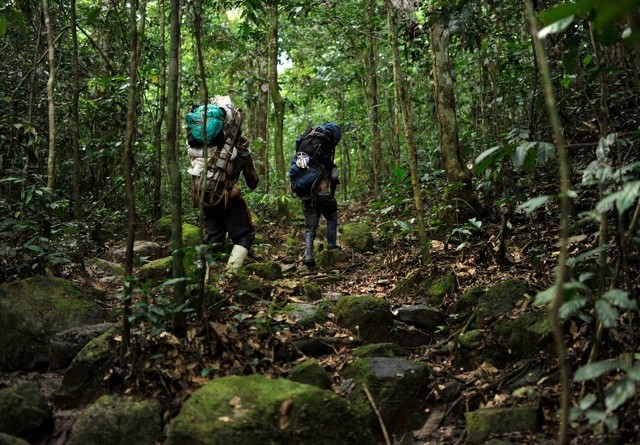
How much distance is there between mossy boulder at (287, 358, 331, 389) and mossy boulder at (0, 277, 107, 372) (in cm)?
201

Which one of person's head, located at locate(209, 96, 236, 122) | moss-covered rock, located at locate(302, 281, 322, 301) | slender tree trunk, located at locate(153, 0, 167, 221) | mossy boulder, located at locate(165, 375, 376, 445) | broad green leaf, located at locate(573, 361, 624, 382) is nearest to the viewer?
broad green leaf, located at locate(573, 361, 624, 382)

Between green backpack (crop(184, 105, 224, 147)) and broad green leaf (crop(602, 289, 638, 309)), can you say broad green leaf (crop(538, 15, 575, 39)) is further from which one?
green backpack (crop(184, 105, 224, 147))

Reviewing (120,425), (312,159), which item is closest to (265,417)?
(120,425)

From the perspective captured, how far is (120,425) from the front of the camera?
290 cm

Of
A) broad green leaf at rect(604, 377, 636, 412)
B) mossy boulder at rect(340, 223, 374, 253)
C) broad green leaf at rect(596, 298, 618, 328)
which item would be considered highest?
mossy boulder at rect(340, 223, 374, 253)

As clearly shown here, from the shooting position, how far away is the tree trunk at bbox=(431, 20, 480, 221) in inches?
271

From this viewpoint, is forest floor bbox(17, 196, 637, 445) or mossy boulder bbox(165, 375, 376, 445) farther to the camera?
forest floor bbox(17, 196, 637, 445)

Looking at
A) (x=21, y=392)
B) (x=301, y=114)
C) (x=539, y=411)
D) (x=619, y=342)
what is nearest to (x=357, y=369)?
(x=539, y=411)

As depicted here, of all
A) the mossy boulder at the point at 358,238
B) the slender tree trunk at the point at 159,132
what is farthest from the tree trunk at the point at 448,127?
the slender tree trunk at the point at 159,132

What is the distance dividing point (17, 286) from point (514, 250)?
4.72 meters

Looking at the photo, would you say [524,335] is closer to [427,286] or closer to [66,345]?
[427,286]

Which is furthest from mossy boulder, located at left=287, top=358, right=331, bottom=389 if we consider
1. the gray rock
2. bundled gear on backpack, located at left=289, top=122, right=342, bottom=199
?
bundled gear on backpack, located at left=289, top=122, right=342, bottom=199

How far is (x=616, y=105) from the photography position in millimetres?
5715

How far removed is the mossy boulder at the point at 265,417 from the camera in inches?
104
